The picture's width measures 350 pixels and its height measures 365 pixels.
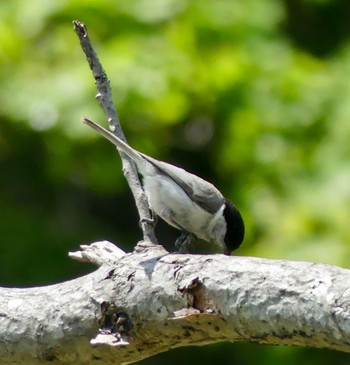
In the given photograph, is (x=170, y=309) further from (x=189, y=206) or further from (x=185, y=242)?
(x=185, y=242)

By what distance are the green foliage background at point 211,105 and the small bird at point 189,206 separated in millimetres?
928

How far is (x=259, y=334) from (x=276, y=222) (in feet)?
10.4

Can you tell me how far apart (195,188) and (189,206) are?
93mm

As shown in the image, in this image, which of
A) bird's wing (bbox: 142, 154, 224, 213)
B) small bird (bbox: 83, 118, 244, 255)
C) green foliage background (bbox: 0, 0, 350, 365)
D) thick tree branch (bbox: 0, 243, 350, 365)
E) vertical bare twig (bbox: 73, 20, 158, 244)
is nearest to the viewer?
thick tree branch (bbox: 0, 243, 350, 365)

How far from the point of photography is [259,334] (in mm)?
2404

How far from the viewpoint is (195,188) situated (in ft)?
14.3

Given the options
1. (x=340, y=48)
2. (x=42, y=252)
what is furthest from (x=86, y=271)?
(x=340, y=48)

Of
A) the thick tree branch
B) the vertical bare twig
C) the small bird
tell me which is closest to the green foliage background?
the small bird

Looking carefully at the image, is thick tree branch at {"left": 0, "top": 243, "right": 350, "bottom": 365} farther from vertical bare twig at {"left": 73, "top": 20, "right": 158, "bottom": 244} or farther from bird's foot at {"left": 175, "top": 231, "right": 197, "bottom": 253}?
bird's foot at {"left": 175, "top": 231, "right": 197, "bottom": 253}

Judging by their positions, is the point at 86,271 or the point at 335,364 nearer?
the point at 335,364

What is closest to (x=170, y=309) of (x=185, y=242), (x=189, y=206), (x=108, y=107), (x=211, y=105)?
(x=108, y=107)

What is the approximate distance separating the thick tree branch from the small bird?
4.08 ft

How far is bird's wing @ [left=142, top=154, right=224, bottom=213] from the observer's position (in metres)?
4.30

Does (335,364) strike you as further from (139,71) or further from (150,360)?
(139,71)
